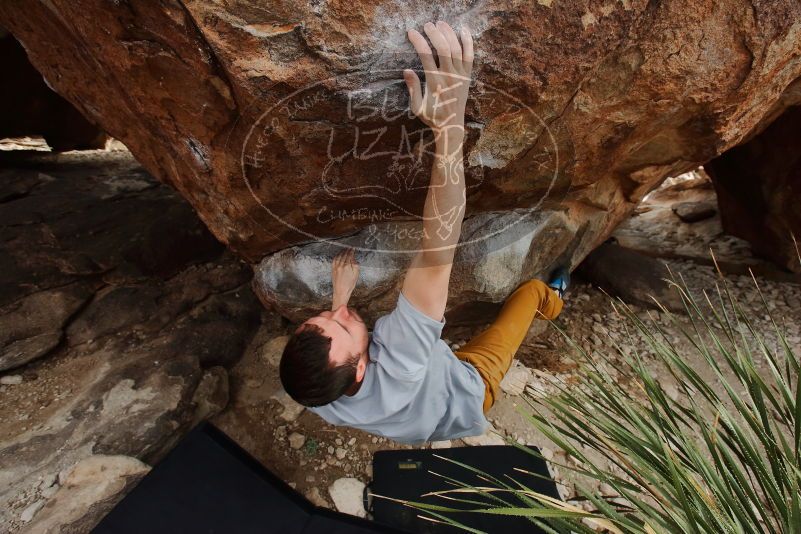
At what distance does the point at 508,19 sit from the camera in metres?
1.27

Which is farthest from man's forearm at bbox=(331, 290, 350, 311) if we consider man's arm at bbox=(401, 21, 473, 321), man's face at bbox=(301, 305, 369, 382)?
man's arm at bbox=(401, 21, 473, 321)

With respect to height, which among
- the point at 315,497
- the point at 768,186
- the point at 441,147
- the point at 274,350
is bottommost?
the point at 315,497

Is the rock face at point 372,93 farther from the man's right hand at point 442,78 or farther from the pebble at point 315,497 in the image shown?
the pebble at point 315,497

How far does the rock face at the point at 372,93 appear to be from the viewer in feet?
4.00

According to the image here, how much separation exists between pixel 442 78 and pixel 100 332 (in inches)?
91.7

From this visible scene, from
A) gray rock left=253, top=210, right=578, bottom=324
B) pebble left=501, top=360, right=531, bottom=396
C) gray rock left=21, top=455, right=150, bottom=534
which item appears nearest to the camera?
gray rock left=21, top=455, right=150, bottom=534

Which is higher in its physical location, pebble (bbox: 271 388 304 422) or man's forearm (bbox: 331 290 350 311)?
man's forearm (bbox: 331 290 350 311)

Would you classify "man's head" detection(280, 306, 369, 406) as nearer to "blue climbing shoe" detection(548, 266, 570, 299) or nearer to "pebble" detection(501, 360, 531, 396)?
"pebble" detection(501, 360, 531, 396)

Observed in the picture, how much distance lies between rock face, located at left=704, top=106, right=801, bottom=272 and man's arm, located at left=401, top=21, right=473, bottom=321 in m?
2.75

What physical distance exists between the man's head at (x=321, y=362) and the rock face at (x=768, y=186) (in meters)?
3.16

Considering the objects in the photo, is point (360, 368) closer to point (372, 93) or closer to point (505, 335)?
point (505, 335)

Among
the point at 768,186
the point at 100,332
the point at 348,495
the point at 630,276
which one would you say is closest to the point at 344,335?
the point at 348,495

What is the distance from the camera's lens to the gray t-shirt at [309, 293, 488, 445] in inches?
58.9

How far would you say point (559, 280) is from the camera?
2.57 meters
